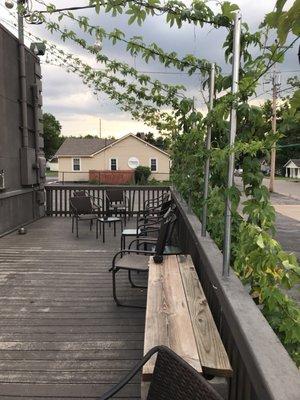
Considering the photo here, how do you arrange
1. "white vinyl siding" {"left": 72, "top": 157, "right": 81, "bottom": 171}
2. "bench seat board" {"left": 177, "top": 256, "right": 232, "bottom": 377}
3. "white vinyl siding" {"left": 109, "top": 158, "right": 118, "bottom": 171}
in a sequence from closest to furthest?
"bench seat board" {"left": 177, "top": 256, "right": 232, "bottom": 377}, "white vinyl siding" {"left": 109, "top": 158, "right": 118, "bottom": 171}, "white vinyl siding" {"left": 72, "top": 157, "right": 81, "bottom": 171}

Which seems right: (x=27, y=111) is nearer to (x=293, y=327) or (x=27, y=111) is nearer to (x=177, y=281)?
(x=177, y=281)

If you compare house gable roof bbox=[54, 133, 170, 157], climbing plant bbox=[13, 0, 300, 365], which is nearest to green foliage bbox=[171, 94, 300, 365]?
climbing plant bbox=[13, 0, 300, 365]

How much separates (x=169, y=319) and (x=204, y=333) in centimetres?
26

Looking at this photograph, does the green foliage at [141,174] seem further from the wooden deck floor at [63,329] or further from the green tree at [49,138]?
the green tree at [49,138]

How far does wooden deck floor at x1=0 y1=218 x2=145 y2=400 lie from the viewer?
8.17ft

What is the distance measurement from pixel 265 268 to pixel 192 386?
0.80m

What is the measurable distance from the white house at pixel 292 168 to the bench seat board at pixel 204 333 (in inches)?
2596

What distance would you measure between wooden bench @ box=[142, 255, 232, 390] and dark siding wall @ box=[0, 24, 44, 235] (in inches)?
179

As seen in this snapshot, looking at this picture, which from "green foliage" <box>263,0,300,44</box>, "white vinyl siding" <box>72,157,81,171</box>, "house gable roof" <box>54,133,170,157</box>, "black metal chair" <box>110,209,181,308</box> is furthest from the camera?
"white vinyl siding" <box>72,157,81,171</box>

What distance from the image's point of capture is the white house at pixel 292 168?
65887mm

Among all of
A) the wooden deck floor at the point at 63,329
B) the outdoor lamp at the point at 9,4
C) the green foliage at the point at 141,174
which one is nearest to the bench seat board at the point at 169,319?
the wooden deck floor at the point at 63,329

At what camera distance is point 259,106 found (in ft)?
6.94

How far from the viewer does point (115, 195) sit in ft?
28.7

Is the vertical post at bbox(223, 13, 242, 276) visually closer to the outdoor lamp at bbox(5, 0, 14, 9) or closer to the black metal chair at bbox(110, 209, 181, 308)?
the black metal chair at bbox(110, 209, 181, 308)
